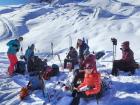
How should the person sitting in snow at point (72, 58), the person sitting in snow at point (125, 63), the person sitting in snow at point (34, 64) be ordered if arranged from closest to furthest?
1. the person sitting in snow at point (125, 63)
2. the person sitting in snow at point (34, 64)
3. the person sitting in snow at point (72, 58)

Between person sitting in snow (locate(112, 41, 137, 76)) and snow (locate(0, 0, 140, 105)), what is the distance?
11.6 inches

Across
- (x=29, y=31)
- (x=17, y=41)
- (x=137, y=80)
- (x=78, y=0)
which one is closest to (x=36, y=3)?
(x=78, y=0)

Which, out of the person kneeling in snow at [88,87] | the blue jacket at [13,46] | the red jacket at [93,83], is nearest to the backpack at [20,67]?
the blue jacket at [13,46]

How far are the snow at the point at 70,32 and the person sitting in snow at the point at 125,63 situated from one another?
29cm

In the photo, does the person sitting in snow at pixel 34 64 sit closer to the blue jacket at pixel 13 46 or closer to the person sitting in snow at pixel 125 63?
the blue jacket at pixel 13 46

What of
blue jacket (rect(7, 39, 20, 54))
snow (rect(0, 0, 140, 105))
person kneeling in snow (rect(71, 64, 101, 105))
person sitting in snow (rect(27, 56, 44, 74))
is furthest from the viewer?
blue jacket (rect(7, 39, 20, 54))

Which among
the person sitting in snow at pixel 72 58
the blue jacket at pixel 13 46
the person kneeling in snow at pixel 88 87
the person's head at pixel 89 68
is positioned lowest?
the person kneeling in snow at pixel 88 87

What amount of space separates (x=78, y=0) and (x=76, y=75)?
42673 millimetres

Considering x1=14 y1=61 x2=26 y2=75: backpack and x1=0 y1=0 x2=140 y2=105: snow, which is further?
x1=14 y1=61 x2=26 y2=75: backpack

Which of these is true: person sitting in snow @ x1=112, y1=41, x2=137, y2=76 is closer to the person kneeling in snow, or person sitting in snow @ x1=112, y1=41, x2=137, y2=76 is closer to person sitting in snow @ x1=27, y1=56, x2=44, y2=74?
the person kneeling in snow

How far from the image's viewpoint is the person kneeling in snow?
1362 cm

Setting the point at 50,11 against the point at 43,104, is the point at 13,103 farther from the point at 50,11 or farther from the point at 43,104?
the point at 50,11

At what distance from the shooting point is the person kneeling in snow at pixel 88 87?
44.7 feet

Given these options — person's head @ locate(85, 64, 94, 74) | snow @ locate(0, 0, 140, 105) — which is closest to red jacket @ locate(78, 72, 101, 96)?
person's head @ locate(85, 64, 94, 74)
